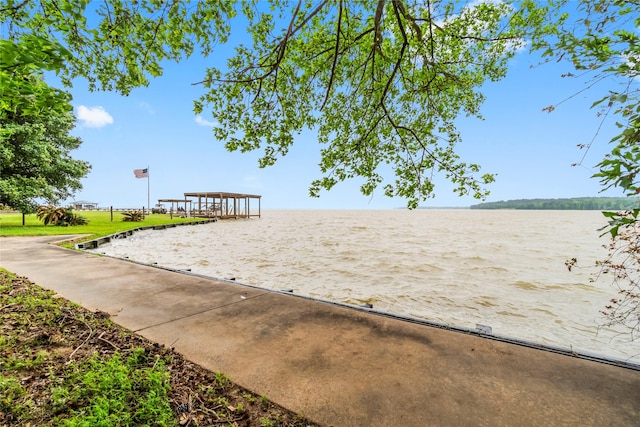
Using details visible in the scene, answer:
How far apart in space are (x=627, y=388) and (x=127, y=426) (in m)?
3.60

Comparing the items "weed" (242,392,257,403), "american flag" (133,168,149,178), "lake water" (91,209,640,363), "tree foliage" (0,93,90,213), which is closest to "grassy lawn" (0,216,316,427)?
"weed" (242,392,257,403)

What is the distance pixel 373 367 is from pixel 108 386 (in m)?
2.05

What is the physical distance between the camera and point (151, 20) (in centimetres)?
408

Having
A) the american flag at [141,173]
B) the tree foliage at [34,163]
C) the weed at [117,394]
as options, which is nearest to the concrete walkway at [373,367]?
the weed at [117,394]

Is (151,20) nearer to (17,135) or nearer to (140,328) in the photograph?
(140,328)

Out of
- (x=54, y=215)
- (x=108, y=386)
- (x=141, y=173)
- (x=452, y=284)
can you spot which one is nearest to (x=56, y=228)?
(x=54, y=215)

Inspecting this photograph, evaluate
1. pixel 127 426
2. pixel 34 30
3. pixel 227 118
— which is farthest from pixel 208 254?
pixel 127 426

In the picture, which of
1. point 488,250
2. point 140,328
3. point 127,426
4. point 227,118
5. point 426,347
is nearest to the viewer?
point 127,426

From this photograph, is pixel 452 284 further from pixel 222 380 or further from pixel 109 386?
pixel 109 386

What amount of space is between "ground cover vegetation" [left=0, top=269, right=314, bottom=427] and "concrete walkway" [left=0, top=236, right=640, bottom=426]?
15cm

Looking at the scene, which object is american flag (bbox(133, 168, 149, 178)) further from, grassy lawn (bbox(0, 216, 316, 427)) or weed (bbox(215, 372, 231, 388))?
weed (bbox(215, 372, 231, 388))

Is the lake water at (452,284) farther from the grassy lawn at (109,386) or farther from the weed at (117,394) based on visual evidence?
the weed at (117,394)

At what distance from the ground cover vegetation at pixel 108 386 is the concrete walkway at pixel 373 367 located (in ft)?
0.50

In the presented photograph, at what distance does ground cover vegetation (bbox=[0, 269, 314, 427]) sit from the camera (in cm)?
173
